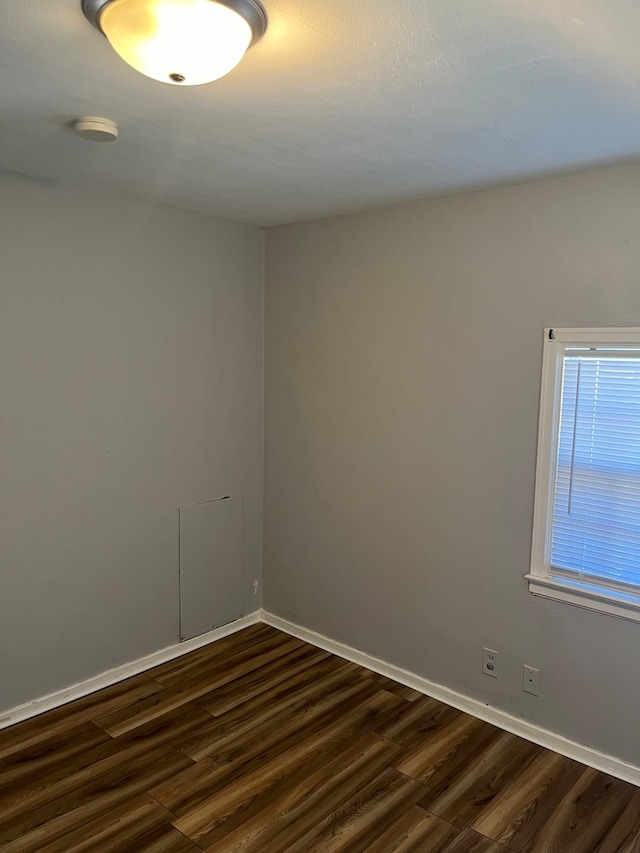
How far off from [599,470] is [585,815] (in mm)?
1281

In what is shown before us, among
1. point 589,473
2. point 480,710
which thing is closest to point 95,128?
point 589,473

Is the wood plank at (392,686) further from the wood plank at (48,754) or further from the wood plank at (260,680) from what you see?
the wood plank at (48,754)

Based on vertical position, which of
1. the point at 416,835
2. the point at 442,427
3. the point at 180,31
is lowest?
the point at 416,835

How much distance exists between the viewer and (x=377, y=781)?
2504mm

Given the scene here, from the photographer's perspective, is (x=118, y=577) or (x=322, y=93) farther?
(x=118, y=577)

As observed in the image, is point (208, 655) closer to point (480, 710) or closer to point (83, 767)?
point (83, 767)

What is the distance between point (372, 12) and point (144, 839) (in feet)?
8.40

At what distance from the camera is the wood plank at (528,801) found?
224cm

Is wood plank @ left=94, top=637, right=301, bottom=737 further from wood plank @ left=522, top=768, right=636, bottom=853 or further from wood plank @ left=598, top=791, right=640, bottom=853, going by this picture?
wood plank @ left=598, top=791, right=640, bottom=853

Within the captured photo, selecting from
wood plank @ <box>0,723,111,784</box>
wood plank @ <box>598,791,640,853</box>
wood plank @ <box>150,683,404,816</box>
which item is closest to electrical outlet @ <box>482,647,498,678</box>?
wood plank @ <box>150,683,404,816</box>

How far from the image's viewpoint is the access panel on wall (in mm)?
3500

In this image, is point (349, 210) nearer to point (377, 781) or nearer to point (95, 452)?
point (95, 452)

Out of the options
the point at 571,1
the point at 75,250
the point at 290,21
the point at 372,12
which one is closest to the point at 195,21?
the point at 290,21

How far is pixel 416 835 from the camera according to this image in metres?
2.23
